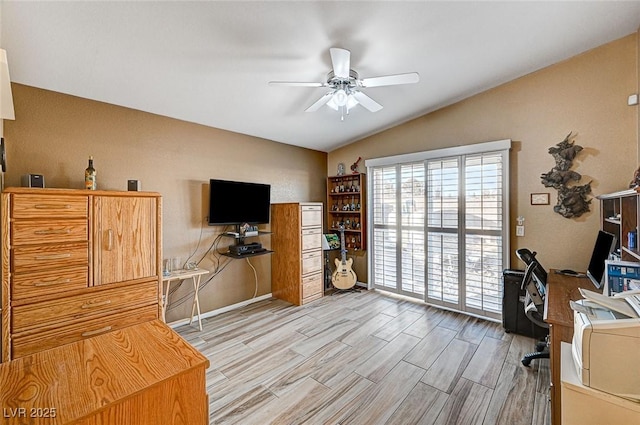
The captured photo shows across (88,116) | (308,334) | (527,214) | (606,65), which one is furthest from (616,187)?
(88,116)

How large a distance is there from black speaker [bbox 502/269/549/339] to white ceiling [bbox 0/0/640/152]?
230 cm

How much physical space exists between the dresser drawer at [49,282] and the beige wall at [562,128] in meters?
4.15

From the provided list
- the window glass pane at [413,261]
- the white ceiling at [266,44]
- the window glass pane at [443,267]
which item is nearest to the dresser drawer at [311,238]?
the window glass pane at [413,261]

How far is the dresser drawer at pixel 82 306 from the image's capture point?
2033 mm

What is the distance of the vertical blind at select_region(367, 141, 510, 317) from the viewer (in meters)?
3.35

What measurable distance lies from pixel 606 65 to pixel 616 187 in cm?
123

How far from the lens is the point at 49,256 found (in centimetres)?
211

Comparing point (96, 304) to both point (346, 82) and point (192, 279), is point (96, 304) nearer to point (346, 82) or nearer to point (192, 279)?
point (192, 279)

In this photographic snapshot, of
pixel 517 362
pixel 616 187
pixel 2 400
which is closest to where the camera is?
pixel 2 400

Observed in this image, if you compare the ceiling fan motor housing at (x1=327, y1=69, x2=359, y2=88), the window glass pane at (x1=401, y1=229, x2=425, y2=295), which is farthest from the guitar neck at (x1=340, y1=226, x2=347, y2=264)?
the ceiling fan motor housing at (x1=327, y1=69, x2=359, y2=88)

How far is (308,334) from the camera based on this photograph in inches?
122

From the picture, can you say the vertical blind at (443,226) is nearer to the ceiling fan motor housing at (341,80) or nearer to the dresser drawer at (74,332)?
the ceiling fan motor housing at (341,80)

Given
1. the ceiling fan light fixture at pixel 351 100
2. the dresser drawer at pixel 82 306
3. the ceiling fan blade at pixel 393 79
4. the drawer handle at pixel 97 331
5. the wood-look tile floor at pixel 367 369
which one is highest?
the ceiling fan light fixture at pixel 351 100

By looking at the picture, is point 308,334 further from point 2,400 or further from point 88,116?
point 88,116
